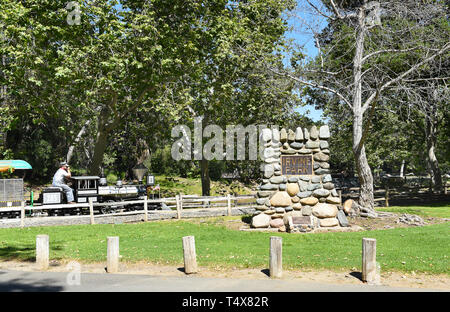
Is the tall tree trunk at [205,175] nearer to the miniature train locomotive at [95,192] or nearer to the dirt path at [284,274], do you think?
the miniature train locomotive at [95,192]

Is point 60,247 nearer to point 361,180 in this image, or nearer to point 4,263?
point 4,263

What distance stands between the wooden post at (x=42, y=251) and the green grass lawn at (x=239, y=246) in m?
1.06

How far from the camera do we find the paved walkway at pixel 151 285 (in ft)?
24.8

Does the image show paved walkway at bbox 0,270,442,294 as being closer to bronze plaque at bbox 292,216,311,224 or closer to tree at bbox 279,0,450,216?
bronze plaque at bbox 292,216,311,224

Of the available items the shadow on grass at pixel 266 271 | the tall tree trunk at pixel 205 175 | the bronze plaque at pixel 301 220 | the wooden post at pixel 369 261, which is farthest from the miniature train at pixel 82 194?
the wooden post at pixel 369 261

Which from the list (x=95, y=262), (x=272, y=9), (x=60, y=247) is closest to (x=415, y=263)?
(x=95, y=262)

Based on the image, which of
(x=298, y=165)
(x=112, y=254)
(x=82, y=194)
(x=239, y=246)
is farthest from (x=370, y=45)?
(x=82, y=194)

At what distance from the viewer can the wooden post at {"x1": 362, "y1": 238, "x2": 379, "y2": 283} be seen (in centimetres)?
793

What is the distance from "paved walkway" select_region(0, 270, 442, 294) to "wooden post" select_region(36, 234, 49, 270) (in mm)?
775

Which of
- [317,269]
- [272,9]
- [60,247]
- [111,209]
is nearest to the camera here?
[317,269]

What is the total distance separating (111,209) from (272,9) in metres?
14.2

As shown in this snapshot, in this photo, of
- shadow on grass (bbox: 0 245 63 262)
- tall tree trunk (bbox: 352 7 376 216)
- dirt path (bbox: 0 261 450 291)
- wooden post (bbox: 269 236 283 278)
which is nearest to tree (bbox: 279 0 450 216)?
tall tree trunk (bbox: 352 7 376 216)

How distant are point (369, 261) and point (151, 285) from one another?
4.11 metres

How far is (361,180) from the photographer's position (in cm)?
1748
